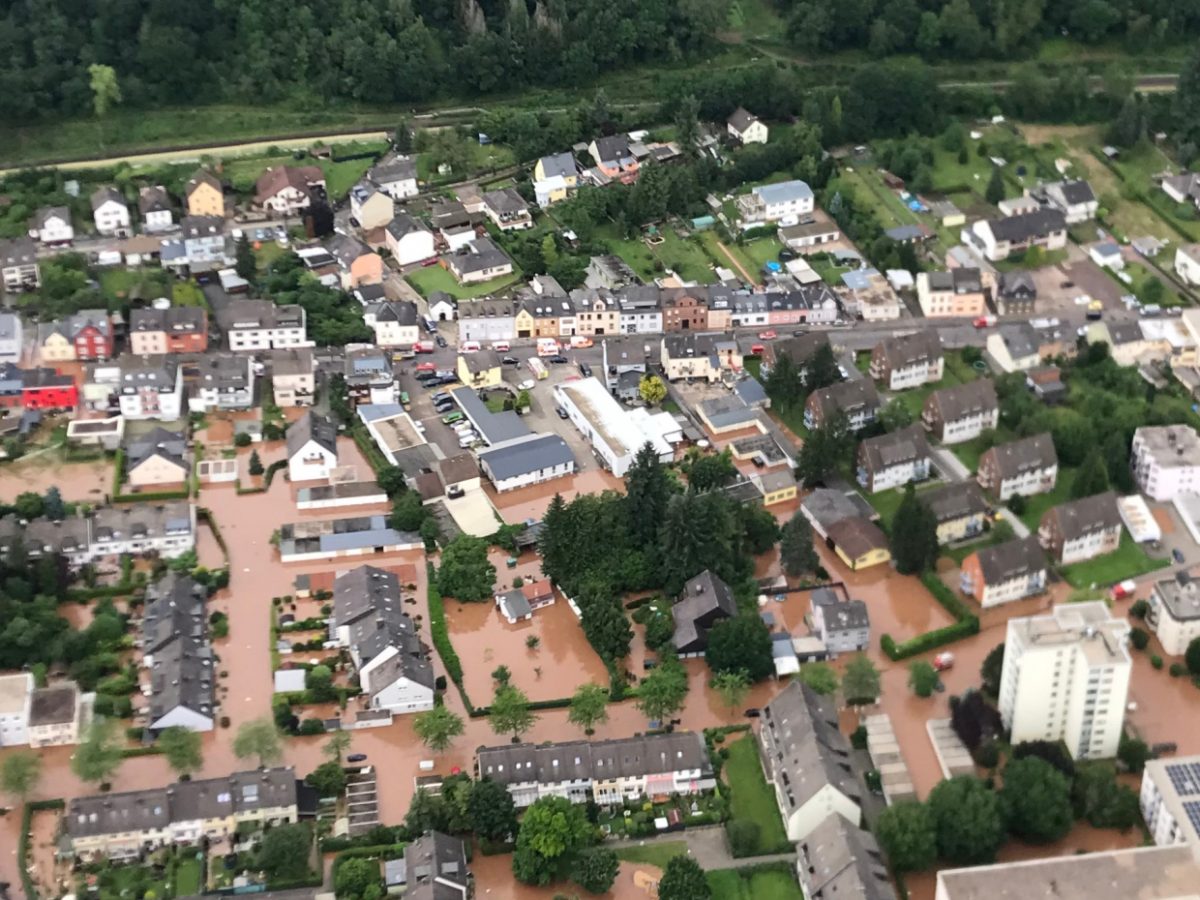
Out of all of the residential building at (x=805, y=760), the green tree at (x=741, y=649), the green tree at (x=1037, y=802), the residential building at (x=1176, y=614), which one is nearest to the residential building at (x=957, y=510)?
the residential building at (x=1176, y=614)

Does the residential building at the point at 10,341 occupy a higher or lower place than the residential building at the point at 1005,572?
higher

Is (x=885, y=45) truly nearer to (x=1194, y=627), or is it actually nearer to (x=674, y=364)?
(x=674, y=364)

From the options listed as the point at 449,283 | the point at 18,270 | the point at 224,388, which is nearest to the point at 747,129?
the point at 449,283

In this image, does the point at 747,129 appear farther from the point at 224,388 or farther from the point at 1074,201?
the point at 224,388

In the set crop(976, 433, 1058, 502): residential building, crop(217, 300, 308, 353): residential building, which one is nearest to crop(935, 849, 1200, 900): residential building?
crop(976, 433, 1058, 502): residential building

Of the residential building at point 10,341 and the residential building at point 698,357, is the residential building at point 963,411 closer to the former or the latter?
the residential building at point 698,357

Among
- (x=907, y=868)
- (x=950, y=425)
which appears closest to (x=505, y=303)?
(x=950, y=425)
